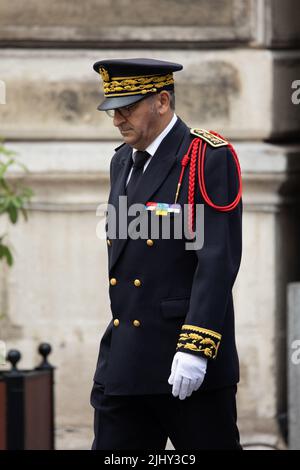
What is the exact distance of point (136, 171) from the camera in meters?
4.98

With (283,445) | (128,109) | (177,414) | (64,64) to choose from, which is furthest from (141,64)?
(283,445)

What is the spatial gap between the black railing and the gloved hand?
182 centimetres

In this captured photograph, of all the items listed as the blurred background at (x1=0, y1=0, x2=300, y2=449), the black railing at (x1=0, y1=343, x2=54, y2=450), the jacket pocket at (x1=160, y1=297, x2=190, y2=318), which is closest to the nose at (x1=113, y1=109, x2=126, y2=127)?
the jacket pocket at (x1=160, y1=297, x2=190, y2=318)

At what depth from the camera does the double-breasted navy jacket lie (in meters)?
4.65

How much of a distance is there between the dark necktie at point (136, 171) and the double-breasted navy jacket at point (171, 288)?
1.4 inches

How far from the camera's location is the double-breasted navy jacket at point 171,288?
4.65 metres

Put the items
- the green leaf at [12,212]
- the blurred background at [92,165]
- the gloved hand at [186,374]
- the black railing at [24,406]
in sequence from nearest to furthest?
the gloved hand at [186,374], the black railing at [24,406], the green leaf at [12,212], the blurred background at [92,165]

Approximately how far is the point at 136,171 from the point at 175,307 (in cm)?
52

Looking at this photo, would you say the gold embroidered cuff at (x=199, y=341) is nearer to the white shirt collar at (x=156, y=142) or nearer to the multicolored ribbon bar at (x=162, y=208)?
the multicolored ribbon bar at (x=162, y=208)

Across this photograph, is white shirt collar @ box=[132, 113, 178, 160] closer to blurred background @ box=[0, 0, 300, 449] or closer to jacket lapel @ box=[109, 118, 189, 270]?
jacket lapel @ box=[109, 118, 189, 270]

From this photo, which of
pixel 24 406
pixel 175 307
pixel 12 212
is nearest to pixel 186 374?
pixel 175 307

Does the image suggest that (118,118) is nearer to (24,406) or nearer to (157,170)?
(157,170)

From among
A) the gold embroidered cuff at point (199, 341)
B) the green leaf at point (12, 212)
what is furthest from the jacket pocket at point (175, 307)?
the green leaf at point (12, 212)
